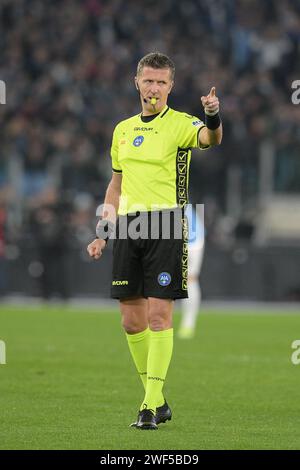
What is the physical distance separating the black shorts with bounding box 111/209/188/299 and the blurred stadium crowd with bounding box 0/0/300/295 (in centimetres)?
1582

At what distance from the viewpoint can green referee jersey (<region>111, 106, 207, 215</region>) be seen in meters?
8.17

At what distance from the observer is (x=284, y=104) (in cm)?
2688

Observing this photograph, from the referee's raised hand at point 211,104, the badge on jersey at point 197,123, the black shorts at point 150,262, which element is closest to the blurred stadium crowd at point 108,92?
the black shorts at point 150,262

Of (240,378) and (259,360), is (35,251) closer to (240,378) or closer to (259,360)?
(259,360)

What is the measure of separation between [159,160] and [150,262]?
2.25ft

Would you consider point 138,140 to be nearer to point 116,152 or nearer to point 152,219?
point 116,152

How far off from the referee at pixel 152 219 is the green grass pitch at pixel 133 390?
501mm

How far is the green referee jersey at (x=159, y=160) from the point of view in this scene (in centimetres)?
817

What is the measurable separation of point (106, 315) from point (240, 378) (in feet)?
32.7

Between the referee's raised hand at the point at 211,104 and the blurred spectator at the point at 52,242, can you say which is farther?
the blurred spectator at the point at 52,242

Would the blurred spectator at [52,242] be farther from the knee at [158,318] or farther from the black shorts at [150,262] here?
the knee at [158,318]

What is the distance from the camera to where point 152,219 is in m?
8.16

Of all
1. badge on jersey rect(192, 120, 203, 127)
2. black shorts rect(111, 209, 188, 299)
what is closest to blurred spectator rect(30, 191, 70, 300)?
black shorts rect(111, 209, 188, 299)

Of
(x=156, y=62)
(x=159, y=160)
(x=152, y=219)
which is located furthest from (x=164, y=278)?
(x=156, y=62)
